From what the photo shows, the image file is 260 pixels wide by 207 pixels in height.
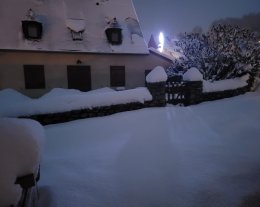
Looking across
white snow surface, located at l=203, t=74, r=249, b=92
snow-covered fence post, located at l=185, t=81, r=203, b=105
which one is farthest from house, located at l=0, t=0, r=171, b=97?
snow-covered fence post, located at l=185, t=81, r=203, b=105

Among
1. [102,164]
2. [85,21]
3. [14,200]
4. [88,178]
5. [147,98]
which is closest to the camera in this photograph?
[14,200]

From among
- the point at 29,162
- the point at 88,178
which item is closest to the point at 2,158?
the point at 29,162

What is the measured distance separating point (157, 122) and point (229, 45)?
9.32m

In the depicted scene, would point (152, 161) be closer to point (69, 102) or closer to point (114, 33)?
point (69, 102)

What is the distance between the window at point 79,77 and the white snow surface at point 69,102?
7206mm

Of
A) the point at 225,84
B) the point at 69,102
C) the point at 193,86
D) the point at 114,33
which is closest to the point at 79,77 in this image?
the point at 114,33

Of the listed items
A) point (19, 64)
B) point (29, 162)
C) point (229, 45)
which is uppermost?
point (229, 45)

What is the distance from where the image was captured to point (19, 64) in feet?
48.3

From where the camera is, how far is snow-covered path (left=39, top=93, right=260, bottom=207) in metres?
4.00

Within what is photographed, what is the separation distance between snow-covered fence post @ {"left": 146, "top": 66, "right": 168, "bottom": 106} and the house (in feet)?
22.0

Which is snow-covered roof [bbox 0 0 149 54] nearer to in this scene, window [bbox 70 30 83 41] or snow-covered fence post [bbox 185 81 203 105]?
window [bbox 70 30 83 41]

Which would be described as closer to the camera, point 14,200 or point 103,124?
point 14,200

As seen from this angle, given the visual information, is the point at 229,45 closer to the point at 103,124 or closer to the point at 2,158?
the point at 103,124

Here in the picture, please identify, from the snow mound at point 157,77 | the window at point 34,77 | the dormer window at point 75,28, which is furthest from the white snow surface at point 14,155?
the dormer window at point 75,28
